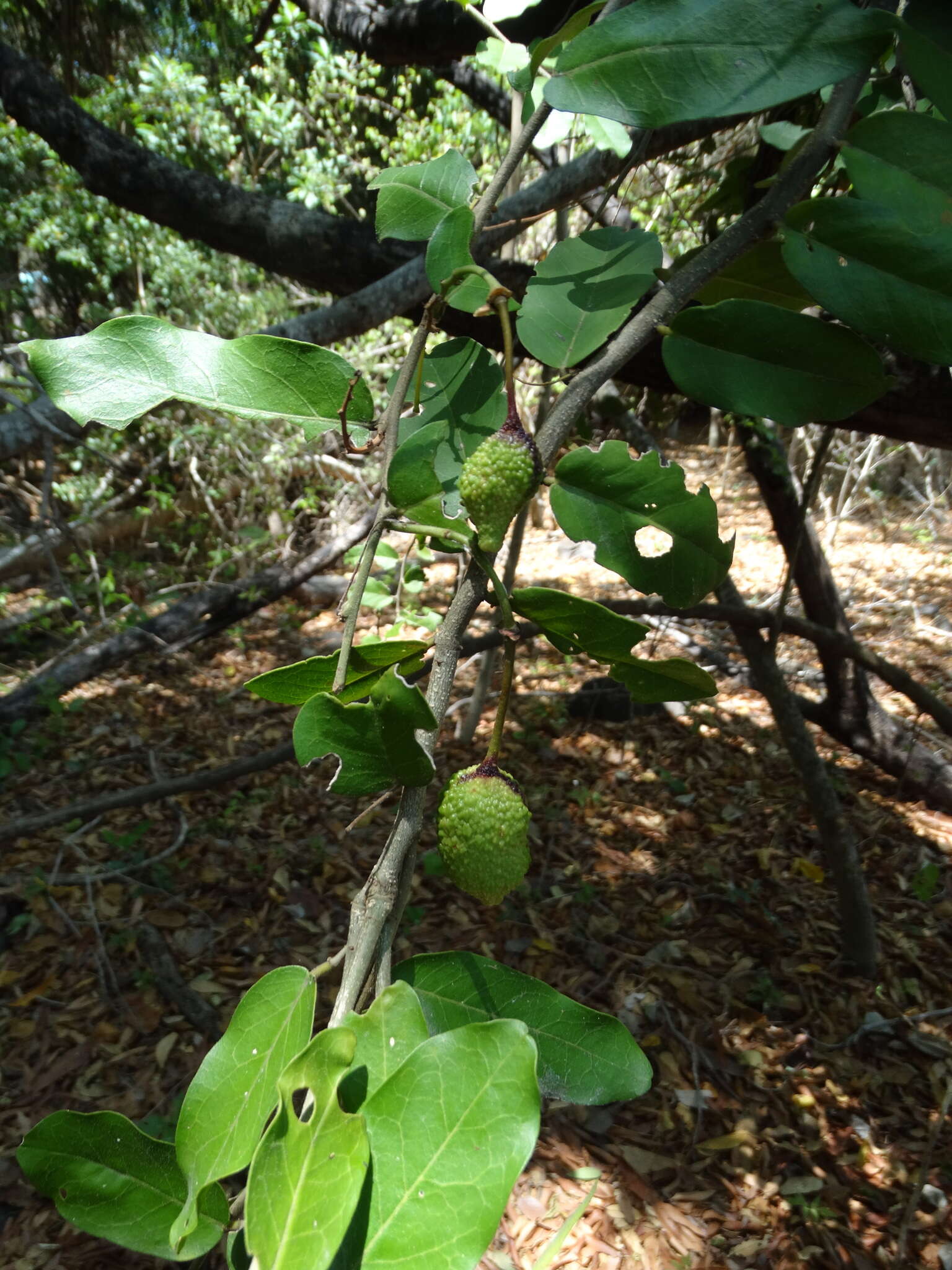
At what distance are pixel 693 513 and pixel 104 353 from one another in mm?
426

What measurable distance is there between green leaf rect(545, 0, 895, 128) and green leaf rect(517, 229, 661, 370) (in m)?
0.13

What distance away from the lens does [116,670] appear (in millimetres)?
4434

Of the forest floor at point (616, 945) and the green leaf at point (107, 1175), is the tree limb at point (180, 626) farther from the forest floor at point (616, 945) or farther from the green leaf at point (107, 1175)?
the green leaf at point (107, 1175)

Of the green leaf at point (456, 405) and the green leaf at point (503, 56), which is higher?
the green leaf at point (503, 56)

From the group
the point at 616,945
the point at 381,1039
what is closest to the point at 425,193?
the point at 381,1039

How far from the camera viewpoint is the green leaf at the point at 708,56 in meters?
0.50

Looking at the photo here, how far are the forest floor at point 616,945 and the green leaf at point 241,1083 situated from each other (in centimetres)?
110

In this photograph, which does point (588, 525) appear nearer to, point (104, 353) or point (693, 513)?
point (693, 513)

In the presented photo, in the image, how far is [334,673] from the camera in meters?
0.54

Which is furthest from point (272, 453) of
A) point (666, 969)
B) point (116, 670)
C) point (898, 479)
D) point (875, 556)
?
point (898, 479)

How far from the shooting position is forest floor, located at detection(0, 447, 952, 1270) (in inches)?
79.5

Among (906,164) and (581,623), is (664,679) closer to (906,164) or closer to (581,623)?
(581,623)

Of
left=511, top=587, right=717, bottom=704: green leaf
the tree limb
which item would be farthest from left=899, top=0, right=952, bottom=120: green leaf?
the tree limb

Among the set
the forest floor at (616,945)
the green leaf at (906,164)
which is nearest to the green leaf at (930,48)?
the green leaf at (906,164)
